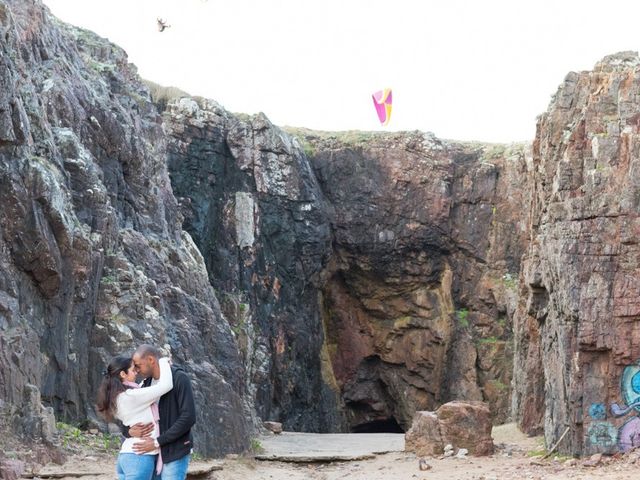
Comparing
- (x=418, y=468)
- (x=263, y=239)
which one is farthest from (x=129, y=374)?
(x=263, y=239)

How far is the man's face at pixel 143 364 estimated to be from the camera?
22.9 feet

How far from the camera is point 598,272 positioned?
18.2 meters

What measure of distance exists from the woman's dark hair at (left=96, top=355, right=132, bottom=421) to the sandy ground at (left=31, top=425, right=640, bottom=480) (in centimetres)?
677

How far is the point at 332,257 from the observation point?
3691 centimetres

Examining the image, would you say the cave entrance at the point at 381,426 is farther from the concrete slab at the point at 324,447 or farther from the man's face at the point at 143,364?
the man's face at the point at 143,364

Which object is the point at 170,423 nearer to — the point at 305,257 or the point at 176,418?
the point at 176,418

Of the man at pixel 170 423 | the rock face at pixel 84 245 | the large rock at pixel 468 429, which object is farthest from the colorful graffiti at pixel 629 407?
the man at pixel 170 423

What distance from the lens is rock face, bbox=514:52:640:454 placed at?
17.9 metres

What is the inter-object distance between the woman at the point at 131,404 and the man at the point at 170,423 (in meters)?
0.05

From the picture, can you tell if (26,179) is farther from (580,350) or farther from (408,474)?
(580,350)

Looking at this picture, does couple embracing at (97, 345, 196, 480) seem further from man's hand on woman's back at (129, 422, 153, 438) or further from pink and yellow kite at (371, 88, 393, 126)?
pink and yellow kite at (371, 88, 393, 126)

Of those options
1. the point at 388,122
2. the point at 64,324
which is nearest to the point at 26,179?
the point at 64,324

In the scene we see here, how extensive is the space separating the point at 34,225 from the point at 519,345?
15963mm

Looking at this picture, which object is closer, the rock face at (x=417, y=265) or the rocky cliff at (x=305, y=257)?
the rocky cliff at (x=305, y=257)
